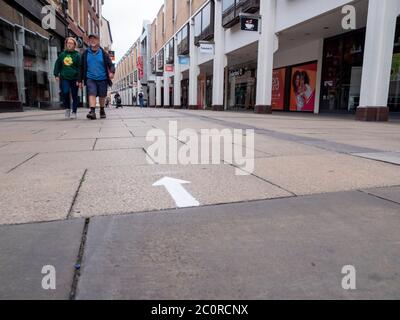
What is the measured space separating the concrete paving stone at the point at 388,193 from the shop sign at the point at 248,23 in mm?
13506

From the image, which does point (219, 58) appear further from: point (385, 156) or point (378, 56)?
point (385, 156)

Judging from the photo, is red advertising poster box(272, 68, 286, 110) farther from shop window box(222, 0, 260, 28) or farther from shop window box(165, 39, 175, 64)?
shop window box(165, 39, 175, 64)

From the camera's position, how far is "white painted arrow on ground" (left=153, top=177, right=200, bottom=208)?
2186 millimetres

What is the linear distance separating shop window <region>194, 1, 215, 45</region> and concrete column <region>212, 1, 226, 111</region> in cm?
109

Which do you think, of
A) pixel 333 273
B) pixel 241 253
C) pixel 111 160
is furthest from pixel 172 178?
pixel 333 273

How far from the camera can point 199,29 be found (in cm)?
2536

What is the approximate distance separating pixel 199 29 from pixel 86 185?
81.1ft

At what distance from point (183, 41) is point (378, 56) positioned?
2261 centimetres

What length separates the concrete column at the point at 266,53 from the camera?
14.6 m

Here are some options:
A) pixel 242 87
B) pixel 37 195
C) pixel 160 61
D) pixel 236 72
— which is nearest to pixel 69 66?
pixel 37 195

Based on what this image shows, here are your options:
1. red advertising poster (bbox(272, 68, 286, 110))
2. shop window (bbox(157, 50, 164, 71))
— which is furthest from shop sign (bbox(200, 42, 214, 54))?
shop window (bbox(157, 50, 164, 71))
